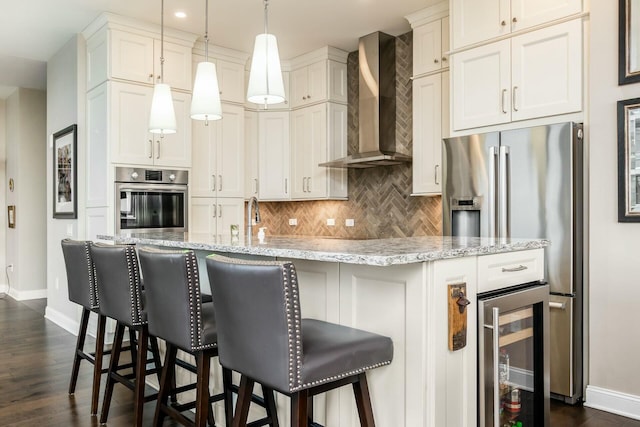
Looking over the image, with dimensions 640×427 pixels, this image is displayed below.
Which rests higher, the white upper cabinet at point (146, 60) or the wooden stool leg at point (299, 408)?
the white upper cabinet at point (146, 60)

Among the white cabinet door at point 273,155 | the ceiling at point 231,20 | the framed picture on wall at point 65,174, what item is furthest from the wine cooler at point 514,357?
the framed picture on wall at point 65,174

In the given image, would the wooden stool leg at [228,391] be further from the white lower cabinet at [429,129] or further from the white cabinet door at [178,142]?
the white cabinet door at [178,142]

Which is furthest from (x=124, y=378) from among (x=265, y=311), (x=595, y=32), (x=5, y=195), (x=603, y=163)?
(x=5, y=195)

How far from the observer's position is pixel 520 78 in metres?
3.23

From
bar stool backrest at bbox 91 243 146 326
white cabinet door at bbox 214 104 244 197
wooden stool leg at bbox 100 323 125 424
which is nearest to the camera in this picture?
bar stool backrest at bbox 91 243 146 326

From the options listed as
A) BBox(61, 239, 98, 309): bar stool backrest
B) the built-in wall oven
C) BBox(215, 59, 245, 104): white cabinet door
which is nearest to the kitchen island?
BBox(61, 239, 98, 309): bar stool backrest

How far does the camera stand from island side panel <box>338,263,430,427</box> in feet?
5.57

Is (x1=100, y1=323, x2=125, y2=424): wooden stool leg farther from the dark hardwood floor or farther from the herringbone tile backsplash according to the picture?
the herringbone tile backsplash

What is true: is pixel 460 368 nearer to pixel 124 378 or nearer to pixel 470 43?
pixel 124 378

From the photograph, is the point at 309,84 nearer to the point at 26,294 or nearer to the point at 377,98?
the point at 377,98

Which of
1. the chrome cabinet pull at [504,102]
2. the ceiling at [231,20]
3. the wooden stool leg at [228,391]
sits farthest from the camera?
the ceiling at [231,20]

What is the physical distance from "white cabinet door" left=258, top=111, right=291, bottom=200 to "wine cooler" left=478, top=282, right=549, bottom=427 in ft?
12.4

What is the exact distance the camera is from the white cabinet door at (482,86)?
3.31m

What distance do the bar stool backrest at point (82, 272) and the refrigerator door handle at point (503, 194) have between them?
99.6 inches
